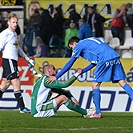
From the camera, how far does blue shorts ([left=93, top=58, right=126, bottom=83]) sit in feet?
46.4

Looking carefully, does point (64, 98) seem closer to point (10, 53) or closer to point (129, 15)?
point (10, 53)

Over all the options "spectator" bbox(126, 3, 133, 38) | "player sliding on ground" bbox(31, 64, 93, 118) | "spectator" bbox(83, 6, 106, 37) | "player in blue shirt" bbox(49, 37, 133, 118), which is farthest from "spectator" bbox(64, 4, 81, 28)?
"player in blue shirt" bbox(49, 37, 133, 118)

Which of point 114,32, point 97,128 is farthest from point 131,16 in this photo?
point 97,128

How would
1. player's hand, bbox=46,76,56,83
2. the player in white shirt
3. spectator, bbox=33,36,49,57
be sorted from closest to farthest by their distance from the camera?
1. player's hand, bbox=46,76,56,83
2. the player in white shirt
3. spectator, bbox=33,36,49,57

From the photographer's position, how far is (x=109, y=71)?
14164mm

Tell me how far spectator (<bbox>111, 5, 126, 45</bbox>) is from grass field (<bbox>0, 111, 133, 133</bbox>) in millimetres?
8249

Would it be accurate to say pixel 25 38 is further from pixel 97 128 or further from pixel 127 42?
pixel 97 128

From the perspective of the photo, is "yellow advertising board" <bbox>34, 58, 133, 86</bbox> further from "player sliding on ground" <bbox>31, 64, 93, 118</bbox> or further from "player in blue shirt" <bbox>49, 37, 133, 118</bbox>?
"player in blue shirt" <bbox>49, 37, 133, 118</bbox>

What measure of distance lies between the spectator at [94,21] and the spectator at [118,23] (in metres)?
0.42

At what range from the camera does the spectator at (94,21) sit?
2178cm

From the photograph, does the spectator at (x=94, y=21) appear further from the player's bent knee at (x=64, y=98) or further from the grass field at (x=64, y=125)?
the grass field at (x=64, y=125)

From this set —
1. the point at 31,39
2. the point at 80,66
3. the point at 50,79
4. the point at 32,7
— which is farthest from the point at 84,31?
the point at 50,79

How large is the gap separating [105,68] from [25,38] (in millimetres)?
7793

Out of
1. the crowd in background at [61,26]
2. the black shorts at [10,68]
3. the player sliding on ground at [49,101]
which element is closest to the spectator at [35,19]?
the crowd in background at [61,26]
